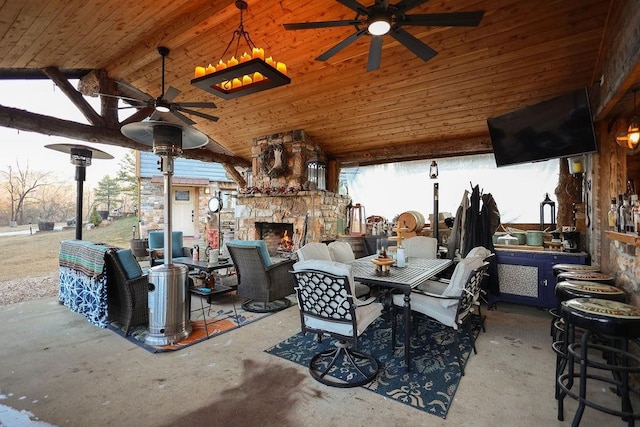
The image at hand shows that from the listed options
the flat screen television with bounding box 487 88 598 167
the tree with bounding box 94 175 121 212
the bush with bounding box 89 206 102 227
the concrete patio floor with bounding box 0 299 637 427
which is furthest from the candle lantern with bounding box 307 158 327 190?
the tree with bounding box 94 175 121 212

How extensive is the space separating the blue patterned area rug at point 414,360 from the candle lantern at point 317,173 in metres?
3.56

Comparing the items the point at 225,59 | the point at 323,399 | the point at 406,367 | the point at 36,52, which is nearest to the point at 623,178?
the point at 406,367

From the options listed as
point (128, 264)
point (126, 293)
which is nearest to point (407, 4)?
point (128, 264)

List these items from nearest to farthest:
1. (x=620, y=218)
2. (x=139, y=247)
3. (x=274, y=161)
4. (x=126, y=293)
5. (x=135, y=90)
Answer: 1. (x=620, y=218)
2. (x=126, y=293)
3. (x=135, y=90)
4. (x=274, y=161)
5. (x=139, y=247)

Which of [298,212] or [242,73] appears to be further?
[298,212]

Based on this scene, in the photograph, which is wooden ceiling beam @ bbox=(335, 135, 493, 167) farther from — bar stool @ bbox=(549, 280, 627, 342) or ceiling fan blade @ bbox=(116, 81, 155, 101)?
ceiling fan blade @ bbox=(116, 81, 155, 101)

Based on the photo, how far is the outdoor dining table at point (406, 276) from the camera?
8.21ft

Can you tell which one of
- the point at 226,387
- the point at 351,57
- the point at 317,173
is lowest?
the point at 226,387

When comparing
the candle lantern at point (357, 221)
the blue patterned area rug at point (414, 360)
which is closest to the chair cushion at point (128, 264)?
the blue patterned area rug at point (414, 360)

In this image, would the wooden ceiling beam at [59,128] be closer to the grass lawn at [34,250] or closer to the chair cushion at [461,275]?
the grass lawn at [34,250]

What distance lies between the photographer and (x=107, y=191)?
42.1 ft

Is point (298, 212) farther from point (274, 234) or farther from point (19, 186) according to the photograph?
point (19, 186)

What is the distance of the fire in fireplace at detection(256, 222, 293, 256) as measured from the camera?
6688mm

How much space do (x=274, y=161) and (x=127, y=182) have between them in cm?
1058
